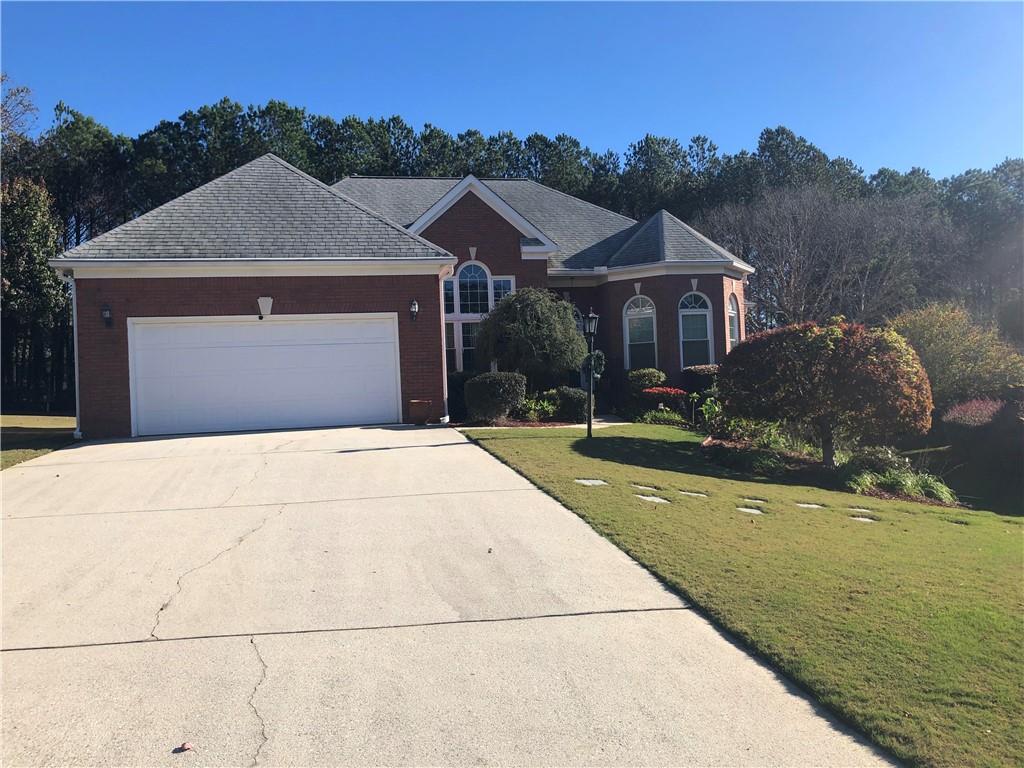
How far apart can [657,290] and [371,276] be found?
353 inches

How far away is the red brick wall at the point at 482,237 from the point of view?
67.9ft

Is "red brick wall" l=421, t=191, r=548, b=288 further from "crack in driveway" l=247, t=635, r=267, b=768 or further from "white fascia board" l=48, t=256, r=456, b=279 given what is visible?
"crack in driveway" l=247, t=635, r=267, b=768

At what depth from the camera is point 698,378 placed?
20.5 meters

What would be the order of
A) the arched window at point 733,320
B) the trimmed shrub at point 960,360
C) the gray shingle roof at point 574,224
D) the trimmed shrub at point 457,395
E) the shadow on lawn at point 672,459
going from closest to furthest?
the shadow on lawn at point 672,459 → the trimmed shrub at point 960,360 → the trimmed shrub at point 457,395 → the gray shingle roof at point 574,224 → the arched window at point 733,320

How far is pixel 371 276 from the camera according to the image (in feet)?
51.3

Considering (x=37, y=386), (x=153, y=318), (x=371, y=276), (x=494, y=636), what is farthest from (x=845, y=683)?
(x=37, y=386)

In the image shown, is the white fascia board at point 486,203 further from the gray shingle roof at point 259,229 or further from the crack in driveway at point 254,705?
the crack in driveway at point 254,705

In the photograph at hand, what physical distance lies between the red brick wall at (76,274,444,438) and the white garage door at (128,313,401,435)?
7.5 inches

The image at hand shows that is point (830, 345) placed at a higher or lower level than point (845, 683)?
higher

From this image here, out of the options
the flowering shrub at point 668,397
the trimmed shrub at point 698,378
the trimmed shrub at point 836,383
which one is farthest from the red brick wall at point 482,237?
the trimmed shrub at point 836,383

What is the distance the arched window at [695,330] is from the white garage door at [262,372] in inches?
358

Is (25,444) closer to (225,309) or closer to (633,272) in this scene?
(225,309)

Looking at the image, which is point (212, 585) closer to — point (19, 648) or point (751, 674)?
point (19, 648)

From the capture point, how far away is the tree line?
31.9m
